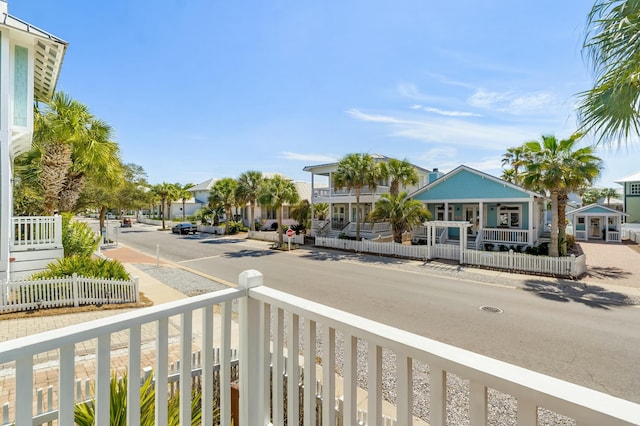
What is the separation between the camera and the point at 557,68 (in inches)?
177

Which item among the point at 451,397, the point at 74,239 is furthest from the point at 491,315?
the point at 74,239

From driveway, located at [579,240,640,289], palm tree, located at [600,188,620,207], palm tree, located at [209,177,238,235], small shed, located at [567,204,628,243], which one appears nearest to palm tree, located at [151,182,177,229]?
palm tree, located at [209,177,238,235]

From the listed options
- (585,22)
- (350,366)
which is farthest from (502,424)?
(585,22)

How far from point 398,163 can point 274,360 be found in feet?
68.0

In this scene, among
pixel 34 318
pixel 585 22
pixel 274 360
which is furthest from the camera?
pixel 34 318

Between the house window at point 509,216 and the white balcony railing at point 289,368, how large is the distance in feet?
76.4

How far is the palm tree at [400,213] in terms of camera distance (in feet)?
62.2

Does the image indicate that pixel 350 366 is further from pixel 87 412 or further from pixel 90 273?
pixel 90 273

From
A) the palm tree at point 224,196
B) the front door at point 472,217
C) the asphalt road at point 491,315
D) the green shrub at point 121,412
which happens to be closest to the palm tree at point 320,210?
the palm tree at point 224,196

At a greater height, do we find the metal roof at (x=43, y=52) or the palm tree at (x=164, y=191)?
the metal roof at (x=43, y=52)

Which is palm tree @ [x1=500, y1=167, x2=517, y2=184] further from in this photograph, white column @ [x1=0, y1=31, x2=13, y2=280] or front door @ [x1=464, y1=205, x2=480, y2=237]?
white column @ [x1=0, y1=31, x2=13, y2=280]

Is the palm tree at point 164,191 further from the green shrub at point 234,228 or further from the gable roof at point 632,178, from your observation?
the gable roof at point 632,178

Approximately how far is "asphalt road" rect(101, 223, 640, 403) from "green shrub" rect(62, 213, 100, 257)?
4.60m

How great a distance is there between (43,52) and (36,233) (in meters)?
5.72
